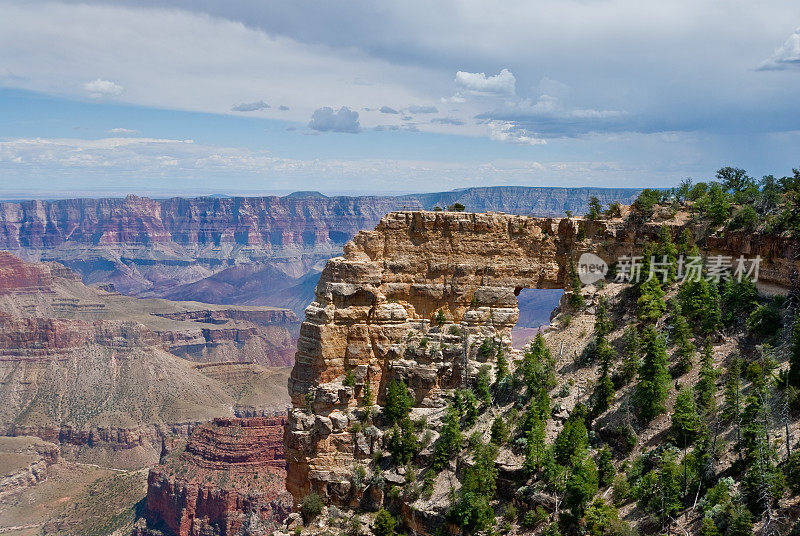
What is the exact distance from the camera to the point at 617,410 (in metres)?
44.0

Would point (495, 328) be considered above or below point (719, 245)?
below

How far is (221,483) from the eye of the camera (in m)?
116

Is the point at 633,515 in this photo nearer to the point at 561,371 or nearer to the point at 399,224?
the point at 561,371

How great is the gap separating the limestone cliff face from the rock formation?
57.4 meters

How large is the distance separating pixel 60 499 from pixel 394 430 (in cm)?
10015

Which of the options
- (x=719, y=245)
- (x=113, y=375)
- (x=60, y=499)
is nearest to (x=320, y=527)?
(x=719, y=245)

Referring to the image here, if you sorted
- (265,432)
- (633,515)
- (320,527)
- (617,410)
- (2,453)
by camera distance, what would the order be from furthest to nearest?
(2,453) < (265,432) < (320,527) < (617,410) < (633,515)

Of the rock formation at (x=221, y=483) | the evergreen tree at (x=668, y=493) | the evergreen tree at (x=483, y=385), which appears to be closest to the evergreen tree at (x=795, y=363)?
the evergreen tree at (x=668, y=493)

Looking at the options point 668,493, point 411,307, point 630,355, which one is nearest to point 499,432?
point 630,355

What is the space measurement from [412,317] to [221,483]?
74.6m

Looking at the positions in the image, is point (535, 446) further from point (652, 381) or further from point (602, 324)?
point (602, 324)

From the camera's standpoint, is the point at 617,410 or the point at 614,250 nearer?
the point at 617,410

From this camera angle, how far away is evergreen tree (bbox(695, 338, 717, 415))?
39.5 meters

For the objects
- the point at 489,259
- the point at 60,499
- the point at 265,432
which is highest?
the point at 489,259
